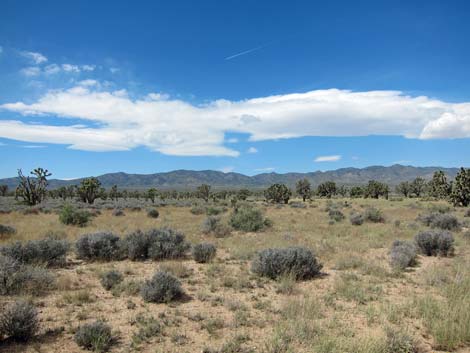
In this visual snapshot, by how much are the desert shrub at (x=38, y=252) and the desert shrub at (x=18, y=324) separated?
440 centimetres

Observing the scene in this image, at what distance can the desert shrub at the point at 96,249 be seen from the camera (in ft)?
37.6

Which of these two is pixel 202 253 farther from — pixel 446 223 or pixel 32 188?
pixel 32 188

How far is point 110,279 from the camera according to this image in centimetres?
850

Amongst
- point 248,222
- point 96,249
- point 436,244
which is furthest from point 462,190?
point 96,249

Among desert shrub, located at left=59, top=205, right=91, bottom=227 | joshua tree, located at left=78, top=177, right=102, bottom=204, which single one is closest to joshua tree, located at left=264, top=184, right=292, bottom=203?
joshua tree, located at left=78, top=177, right=102, bottom=204

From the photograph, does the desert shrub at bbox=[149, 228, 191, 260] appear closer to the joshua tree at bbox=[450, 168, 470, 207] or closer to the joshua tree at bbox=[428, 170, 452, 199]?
the joshua tree at bbox=[450, 168, 470, 207]

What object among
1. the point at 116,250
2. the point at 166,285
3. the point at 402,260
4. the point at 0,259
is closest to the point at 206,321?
the point at 166,285

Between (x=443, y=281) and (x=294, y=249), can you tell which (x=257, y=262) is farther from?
(x=443, y=281)

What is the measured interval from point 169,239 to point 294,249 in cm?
505

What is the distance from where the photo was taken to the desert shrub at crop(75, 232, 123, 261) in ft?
37.6

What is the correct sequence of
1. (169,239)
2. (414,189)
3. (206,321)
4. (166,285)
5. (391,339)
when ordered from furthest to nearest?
(414,189) → (169,239) → (166,285) → (206,321) → (391,339)

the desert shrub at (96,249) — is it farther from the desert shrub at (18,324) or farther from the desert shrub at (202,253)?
the desert shrub at (18,324)

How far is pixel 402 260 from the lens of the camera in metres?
10.6

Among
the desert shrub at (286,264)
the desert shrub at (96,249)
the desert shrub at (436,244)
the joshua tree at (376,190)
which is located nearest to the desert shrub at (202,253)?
the desert shrub at (286,264)
